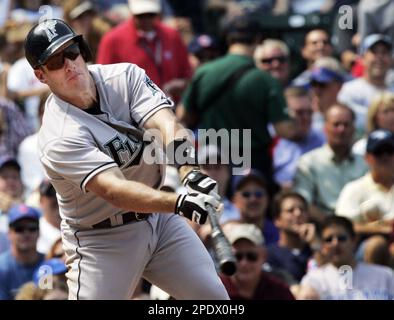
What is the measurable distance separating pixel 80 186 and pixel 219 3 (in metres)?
8.11

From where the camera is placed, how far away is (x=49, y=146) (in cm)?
600

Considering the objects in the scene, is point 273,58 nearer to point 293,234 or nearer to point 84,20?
point 84,20

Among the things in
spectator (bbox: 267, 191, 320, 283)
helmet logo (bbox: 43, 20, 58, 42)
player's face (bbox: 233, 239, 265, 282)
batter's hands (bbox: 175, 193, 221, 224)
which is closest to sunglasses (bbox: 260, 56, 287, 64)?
spectator (bbox: 267, 191, 320, 283)

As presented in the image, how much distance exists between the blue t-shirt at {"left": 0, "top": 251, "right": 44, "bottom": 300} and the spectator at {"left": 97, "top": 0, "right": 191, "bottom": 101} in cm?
238

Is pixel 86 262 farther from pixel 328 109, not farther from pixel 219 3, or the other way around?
Answer: pixel 219 3

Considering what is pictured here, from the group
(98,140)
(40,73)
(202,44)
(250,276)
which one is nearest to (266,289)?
(250,276)

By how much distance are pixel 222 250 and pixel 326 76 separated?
6114 millimetres

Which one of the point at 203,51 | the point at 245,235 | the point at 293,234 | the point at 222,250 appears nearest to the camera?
the point at 222,250

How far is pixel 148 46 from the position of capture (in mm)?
10633

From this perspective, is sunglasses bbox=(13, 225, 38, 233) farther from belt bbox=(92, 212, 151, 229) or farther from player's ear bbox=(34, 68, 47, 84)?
player's ear bbox=(34, 68, 47, 84)

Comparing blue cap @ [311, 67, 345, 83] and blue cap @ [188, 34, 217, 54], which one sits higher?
blue cap @ [188, 34, 217, 54]

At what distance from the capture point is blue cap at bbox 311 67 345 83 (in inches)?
437

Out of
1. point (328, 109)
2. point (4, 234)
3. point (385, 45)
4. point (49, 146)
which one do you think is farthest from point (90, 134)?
point (385, 45)

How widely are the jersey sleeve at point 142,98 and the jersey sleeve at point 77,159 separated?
0.34 meters
